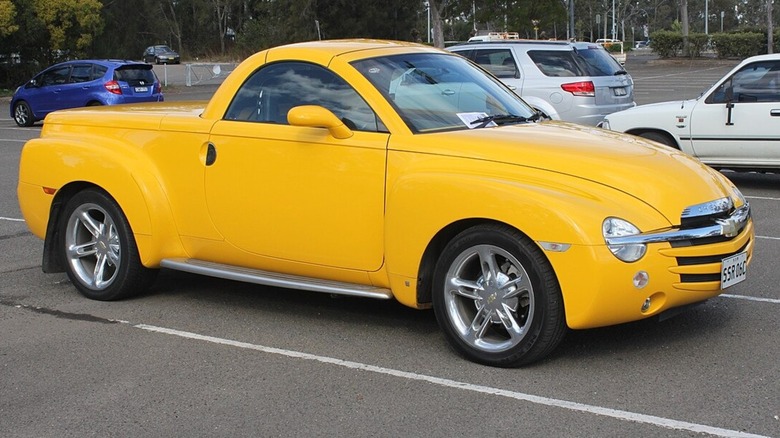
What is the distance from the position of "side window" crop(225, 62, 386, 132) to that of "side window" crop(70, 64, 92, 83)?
19.2 m

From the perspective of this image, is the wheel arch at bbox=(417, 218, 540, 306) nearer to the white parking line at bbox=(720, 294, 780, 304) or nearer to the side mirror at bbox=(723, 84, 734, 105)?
the white parking line at bbox=(720, 294, 780, 304)

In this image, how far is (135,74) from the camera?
2456 centimetres

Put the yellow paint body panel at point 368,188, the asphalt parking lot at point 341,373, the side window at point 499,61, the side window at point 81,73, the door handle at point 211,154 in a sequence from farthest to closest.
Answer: the side window at point 81,73, the side window at point 499,61, the door handle at point 211,154, the yellow paint body panel at point 368,188, the asphalt parking lot at point 341,373

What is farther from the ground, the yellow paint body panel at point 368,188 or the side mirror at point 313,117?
the side mirror at point 313,117

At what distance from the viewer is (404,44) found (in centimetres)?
670

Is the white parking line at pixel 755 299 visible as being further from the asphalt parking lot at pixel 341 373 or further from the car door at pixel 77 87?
the car door at pixel 77 87

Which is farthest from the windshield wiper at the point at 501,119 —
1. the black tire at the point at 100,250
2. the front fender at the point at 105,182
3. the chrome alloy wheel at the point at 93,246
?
the chrome alloy wheel at the point at 93,246

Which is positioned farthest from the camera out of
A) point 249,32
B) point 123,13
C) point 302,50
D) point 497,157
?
point 249,32

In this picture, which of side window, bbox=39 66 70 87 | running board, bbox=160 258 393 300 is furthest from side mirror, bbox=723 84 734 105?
side window, bbox=39 66 70 87

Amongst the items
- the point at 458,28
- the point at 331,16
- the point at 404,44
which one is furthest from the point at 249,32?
the point at 404,44

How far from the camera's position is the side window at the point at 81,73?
963 inches

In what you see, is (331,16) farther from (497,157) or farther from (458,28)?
(497,157)

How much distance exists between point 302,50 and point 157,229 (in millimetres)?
1509

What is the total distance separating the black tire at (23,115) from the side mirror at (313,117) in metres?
21.3
